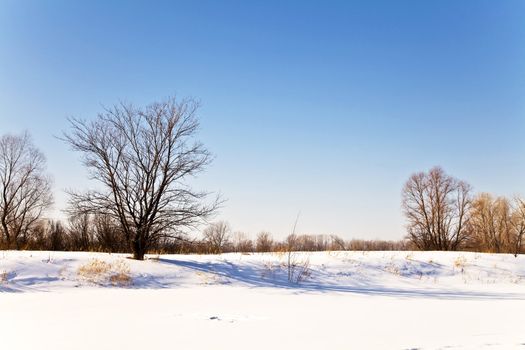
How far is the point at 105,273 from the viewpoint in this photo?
39.5 feet

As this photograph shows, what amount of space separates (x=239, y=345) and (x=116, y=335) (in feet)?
4.73

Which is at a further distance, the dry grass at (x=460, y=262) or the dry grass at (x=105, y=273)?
the dry grass at (x=460, y=262)

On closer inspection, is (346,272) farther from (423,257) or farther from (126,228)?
(126,228)

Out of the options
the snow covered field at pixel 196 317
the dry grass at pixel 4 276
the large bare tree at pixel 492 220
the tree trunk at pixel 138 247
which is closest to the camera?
the snow covered field at pixel 196 317

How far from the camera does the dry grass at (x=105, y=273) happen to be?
11703 millimetres

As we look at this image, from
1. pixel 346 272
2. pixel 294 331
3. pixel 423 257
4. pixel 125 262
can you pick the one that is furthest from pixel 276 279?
pixel 294 331

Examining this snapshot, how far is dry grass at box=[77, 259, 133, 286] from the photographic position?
38.4 ft

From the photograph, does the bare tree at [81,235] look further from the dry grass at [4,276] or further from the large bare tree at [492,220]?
the large bare tree at [492,220]

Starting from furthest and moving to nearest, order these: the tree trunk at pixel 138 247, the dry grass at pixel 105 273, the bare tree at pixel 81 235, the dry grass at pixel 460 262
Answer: the bare tree at pixel 81 235
the dry grass at pixel 460 262
the tree trunk at pixel 138 247
the dry grass at pixel 105 273

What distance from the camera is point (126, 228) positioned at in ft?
46.5

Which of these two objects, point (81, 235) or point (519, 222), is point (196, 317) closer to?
point (81, 235)

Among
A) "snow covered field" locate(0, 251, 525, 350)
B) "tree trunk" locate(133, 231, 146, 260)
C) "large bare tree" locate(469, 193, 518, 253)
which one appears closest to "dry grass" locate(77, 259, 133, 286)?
"snow covered field" locate(0, 251, 525, 350)

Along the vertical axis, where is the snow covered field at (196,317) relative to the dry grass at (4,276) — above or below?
above

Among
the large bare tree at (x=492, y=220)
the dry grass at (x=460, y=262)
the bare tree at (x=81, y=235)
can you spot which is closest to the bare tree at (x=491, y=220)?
the large bare tree at (x=492, y=220)
